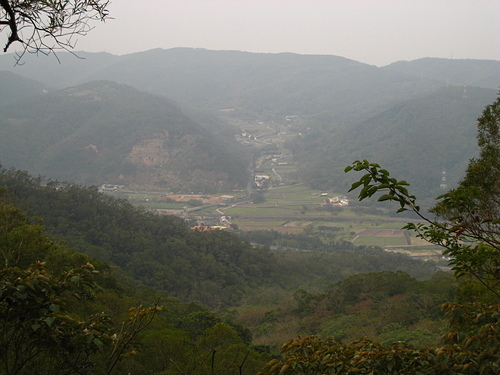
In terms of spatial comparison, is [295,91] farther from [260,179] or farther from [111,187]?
[111,187]

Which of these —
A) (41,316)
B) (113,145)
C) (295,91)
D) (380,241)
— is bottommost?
(380,241)

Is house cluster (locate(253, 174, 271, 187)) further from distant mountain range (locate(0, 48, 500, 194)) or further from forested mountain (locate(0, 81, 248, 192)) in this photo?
distant mountain range (locate(0, 48, 500, 194))

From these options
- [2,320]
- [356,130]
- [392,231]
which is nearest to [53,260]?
[2,320]

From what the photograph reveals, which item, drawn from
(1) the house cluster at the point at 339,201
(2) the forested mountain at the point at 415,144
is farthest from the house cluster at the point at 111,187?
(1) the house cluster at the point at 339,201

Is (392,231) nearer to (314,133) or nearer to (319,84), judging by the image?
(314,133)

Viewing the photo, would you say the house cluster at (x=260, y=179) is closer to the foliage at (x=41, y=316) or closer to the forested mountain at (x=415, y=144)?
the forested mountain at (x=415, y=144)

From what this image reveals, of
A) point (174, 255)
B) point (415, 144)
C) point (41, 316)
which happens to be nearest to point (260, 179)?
point (415, 144)

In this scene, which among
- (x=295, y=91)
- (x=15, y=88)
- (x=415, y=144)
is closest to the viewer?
(x=415, y=144)
